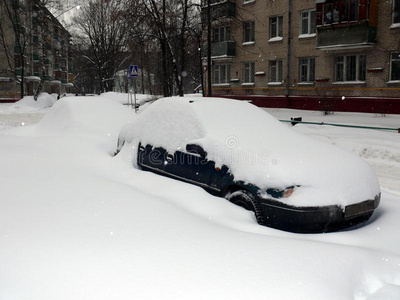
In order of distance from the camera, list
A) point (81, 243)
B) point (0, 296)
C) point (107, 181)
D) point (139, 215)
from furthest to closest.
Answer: point (107, 181)
point (139, 215)
point (81, 243)
point (0, 296)

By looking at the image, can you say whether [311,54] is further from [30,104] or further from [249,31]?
[30,104]

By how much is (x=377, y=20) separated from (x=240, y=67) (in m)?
10.7

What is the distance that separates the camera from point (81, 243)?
122 inches

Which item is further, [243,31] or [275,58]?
[243,31]

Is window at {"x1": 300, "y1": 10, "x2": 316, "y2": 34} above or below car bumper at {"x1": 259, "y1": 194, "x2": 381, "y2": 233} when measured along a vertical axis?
above

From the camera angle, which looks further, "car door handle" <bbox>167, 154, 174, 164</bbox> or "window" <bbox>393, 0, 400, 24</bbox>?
"window" <bbox>393, 0, 400, 24</bbox>

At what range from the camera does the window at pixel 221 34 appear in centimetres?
3040

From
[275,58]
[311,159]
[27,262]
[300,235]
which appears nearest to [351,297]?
[300,235]

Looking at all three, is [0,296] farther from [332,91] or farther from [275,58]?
[275,58]

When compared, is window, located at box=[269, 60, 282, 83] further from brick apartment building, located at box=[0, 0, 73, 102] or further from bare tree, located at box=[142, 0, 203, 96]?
brick apartment building, located at box=[0, 0, 73, 102]

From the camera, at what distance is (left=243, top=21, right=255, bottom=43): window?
93.1ft

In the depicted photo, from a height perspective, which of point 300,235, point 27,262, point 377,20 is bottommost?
point 300,235

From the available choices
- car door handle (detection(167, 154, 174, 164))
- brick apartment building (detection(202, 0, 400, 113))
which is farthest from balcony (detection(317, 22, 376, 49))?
car door handle (detection(167, 154, 174, 164))

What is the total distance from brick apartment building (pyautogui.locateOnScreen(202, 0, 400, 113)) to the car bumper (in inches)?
713
